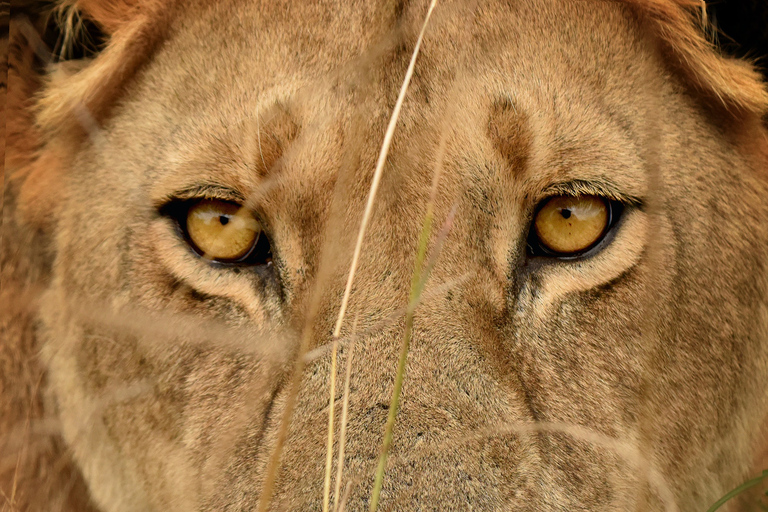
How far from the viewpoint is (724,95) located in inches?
81.1

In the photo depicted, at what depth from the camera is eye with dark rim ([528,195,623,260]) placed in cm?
193

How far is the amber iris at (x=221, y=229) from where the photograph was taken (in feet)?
6.50

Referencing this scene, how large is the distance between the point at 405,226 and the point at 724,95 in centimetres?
86

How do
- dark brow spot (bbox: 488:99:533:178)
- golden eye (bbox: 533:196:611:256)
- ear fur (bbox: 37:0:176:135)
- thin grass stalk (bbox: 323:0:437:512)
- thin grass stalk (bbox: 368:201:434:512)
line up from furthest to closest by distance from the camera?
ear fur (bbox: 37:0:176:135) < golden eye (bbox: 533:196:611:256) < dark brow spot (bbox: 488:99:533:178) < thin grass stalk (bbox: 323:0:437:512) < thin grass stalk (bbox: 368:201:434:512)

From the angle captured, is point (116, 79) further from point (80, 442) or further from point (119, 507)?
point (119, 507)

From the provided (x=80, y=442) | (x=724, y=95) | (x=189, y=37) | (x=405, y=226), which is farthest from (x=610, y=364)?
(x=80, y=442)

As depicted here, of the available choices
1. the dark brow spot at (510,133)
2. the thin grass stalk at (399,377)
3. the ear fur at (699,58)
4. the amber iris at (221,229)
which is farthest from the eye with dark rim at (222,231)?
the ear fur at (699,58)

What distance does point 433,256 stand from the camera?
1818 mm

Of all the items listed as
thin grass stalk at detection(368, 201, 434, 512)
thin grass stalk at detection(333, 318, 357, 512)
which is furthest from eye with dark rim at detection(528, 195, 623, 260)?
thin grass stalk at detection(333, 318, 357, 512)

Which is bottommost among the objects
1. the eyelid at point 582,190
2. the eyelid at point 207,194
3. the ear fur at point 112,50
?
the eyelid at point 207,194

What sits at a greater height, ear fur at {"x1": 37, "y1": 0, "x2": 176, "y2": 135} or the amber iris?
ear fur at {"x1": 37, "y1": 0, "x2": 176, "y2": 135}

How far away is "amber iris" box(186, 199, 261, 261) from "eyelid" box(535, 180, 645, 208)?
25.8 inches

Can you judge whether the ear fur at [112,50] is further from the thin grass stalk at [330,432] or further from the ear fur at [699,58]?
the ear fur at [699,58]

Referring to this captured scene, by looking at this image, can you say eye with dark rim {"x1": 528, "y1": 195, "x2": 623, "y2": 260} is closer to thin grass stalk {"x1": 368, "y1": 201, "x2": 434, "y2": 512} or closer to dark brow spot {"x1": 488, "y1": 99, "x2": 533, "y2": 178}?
dark brow spot {"x1": 488, "y1": 99, "x2": 533, "y2": 178}
